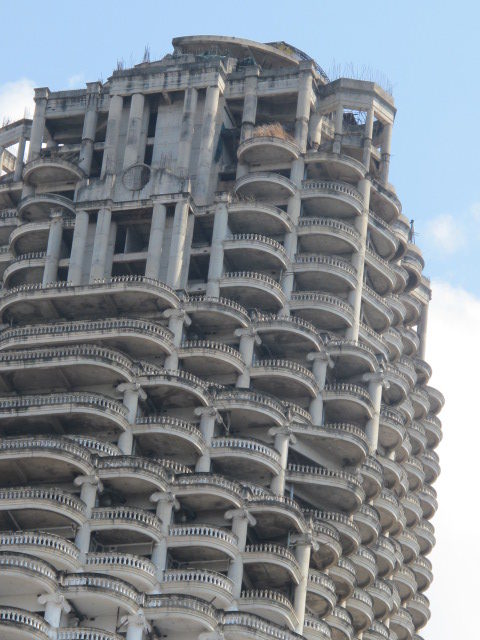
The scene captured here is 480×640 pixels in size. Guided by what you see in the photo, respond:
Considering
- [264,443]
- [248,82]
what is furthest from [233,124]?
[264,443]

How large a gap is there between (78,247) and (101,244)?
1.41m

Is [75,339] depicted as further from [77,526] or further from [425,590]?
[425,590]

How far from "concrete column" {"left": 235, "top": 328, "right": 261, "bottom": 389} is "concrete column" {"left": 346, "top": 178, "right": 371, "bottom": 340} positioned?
6.87 metres

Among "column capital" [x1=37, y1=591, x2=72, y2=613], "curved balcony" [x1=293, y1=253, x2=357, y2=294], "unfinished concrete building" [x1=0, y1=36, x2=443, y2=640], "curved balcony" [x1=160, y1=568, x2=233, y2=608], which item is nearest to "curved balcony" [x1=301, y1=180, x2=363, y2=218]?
"unfinished concrete building" [x1=0, y1=36, x2=443, y2=640]

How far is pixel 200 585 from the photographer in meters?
95.3

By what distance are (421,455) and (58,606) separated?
4112cm

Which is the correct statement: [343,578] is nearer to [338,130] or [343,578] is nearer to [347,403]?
[347,403]

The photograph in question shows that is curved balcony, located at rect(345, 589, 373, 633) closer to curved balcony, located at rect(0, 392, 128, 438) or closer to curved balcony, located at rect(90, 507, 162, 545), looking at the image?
curved balcony, located at rect(90, 507, 162, 545)

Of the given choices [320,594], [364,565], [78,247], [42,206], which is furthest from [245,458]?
[42,206]

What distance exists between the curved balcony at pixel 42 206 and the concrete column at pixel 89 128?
8.55 feet

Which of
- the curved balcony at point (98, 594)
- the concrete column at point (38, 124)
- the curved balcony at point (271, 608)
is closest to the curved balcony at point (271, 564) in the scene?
the curved balcony at point (271, 608)

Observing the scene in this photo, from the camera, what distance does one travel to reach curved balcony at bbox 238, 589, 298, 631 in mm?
96562

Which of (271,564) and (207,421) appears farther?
(207,421)

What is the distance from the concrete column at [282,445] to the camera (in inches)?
4072
